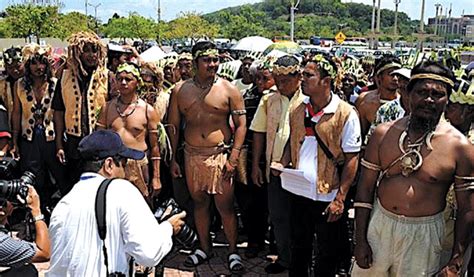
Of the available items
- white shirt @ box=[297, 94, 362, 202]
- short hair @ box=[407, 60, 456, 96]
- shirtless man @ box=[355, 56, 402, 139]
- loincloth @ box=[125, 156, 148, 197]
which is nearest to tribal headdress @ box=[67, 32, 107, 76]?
loincloth @ box=[125, 156, 148, 197]

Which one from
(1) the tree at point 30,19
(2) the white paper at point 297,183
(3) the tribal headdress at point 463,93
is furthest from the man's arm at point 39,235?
Answer: (1) the tree at point 30,19

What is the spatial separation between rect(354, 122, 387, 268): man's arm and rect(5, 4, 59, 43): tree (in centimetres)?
3327

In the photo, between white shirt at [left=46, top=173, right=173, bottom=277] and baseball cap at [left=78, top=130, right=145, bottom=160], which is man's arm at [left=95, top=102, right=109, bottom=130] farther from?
white shirt at [left=46, top=173, right=173, bottom=277]

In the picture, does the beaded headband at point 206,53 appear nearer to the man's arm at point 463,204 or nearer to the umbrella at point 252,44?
the man's arm at point 463,204

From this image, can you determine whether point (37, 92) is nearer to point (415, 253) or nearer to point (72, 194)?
point (72, 194)

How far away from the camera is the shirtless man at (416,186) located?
2896 millimetres

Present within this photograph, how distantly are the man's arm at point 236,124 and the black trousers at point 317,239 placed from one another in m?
0.76

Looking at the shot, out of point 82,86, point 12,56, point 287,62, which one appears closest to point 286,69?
point 287,62

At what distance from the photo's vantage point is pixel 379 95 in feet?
16.0

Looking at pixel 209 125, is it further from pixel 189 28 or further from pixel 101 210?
pixel 189 28

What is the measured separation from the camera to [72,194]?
263 centimetres

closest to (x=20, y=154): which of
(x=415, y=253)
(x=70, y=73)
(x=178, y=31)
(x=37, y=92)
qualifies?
(x=37, y=92)

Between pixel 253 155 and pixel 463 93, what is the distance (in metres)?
2.00

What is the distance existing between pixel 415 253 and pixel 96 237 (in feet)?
5.60
